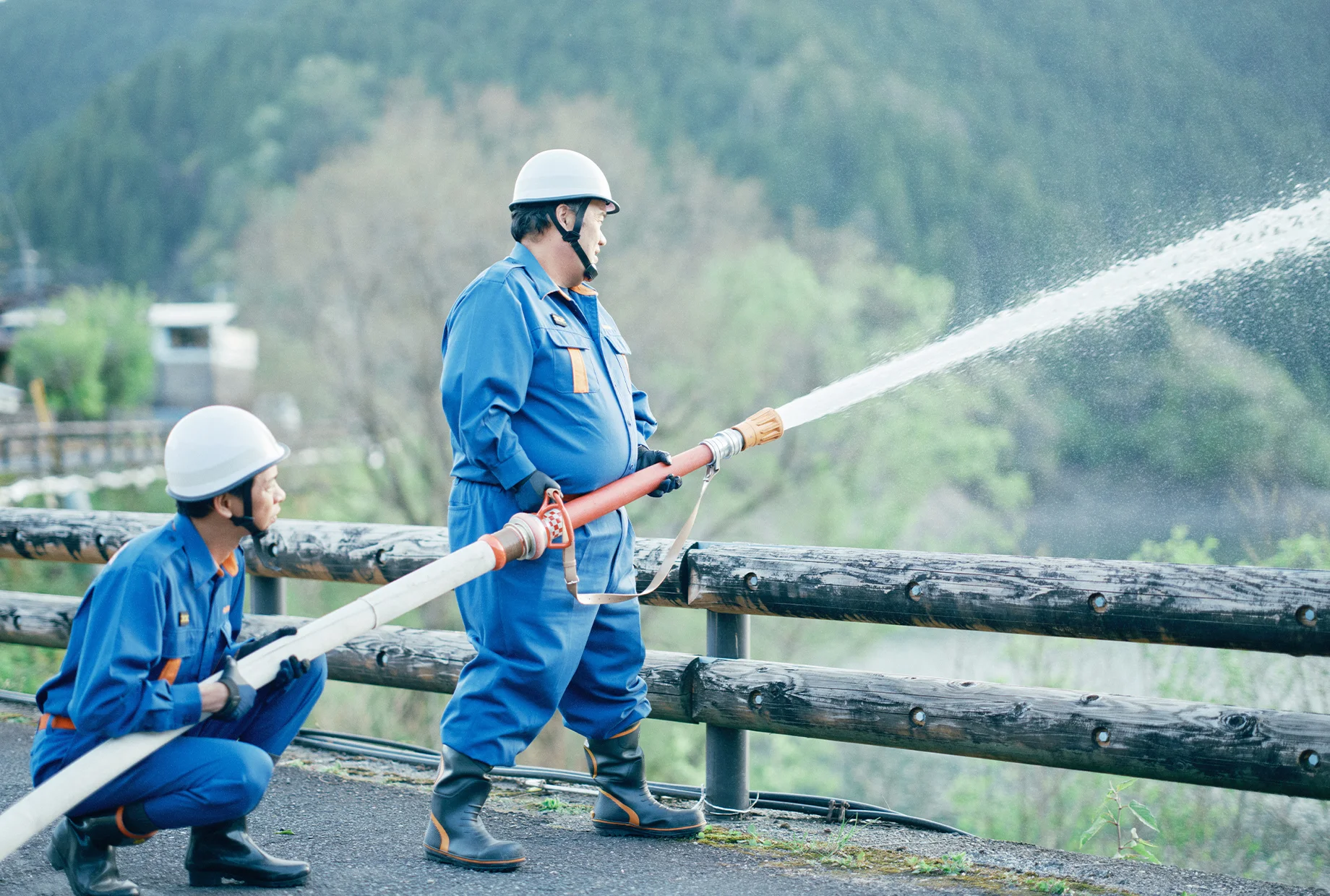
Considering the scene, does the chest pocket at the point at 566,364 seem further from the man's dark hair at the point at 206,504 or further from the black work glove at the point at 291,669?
the black work glove at the point at 291,669

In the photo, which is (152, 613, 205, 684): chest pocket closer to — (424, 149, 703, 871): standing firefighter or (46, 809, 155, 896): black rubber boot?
(46, 809, 155, 896): black rubber boot

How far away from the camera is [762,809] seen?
4160 mm

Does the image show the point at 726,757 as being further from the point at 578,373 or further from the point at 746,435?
the point at 578,373

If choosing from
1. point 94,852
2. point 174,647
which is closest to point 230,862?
point 94,852

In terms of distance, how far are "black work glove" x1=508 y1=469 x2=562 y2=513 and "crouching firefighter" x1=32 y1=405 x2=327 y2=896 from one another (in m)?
0.63

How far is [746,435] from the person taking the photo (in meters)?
3.76

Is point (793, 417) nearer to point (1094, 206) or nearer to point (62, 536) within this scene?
point (62, 536)

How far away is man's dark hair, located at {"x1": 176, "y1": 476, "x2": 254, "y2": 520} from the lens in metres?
2.91

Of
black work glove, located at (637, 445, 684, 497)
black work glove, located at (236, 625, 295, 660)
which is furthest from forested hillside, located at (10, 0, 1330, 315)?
black work glove, located at (236, 625, 295, 660)

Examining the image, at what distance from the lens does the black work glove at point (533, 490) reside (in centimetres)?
323

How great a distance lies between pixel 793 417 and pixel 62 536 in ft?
11.0

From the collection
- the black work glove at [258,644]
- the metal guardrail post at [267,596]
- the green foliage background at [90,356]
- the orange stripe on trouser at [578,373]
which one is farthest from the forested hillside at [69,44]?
the black work glove at [258,644]

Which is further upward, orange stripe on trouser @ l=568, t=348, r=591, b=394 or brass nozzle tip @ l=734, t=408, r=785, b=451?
orange stripe on trouser @ l=568, t=348, r=591, b=394

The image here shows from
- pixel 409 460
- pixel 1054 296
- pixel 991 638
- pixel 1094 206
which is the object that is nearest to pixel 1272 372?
pixel 991 638
